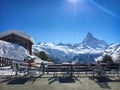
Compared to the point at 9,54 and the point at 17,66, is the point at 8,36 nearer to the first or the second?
the point at 9,54

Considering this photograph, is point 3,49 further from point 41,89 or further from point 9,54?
point 41,89

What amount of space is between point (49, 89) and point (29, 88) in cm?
99

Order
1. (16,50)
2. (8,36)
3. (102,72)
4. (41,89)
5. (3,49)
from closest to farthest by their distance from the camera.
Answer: (41,89)
(102,72)
(3,49)
(16,50)
(8,36)

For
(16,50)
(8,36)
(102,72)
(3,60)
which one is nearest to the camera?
(102,72)

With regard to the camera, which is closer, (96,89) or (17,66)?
(96,89)

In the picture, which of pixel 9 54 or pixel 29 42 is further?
pixel 29 42

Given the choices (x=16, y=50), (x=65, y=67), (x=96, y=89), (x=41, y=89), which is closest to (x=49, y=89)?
(x=41, y=89)

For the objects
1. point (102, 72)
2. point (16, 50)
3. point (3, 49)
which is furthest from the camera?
point (16, 50)

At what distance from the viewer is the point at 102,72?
1630 cm

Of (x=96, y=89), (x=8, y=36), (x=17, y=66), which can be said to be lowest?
(x=96, y=89)

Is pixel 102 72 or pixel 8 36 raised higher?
pixel 8 36

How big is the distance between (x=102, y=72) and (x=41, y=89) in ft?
22.7

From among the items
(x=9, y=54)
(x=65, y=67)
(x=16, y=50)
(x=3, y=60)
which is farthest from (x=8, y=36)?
(x=65, y=67)

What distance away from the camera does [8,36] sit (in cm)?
5850
